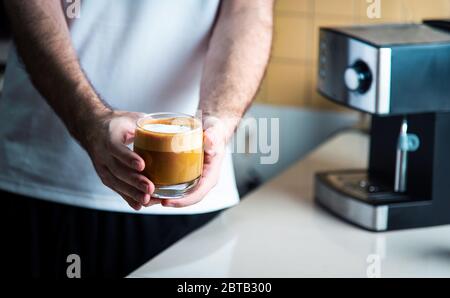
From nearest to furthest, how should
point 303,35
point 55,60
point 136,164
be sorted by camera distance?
point 136,164, point 55,60, point 303,35

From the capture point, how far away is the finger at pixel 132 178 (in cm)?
54

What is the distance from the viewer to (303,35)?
130cm

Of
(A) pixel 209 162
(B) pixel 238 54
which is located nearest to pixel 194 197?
(A) pixel 209 162

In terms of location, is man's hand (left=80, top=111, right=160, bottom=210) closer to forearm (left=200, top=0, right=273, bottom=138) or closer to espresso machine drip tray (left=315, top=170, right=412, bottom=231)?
forearm (left=200, top=0, right=273, bottom=138)

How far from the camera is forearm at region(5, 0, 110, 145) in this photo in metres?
0.62

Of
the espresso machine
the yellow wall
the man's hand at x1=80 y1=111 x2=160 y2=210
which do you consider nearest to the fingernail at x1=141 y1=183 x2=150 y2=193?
the man's hand at x1=80 y1=111 x2=160 y2=210

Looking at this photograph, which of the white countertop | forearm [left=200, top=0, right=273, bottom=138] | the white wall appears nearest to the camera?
forearm [left=200, top=0, right=273, bottom=138]

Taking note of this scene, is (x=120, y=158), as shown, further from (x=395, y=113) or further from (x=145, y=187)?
(x=395, y=113)

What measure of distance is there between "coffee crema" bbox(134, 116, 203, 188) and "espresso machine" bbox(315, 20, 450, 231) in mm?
377

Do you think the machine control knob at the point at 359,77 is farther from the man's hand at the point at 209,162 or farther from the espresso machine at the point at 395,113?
the man's hand at the point at 209,162

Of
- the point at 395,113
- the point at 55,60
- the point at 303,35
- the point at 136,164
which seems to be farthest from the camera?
the point at 303,35

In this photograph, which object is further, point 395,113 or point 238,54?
point 395,113

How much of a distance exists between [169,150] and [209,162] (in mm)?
41

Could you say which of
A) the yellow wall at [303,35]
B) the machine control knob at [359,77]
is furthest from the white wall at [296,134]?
the machine control knob at [359,77]
